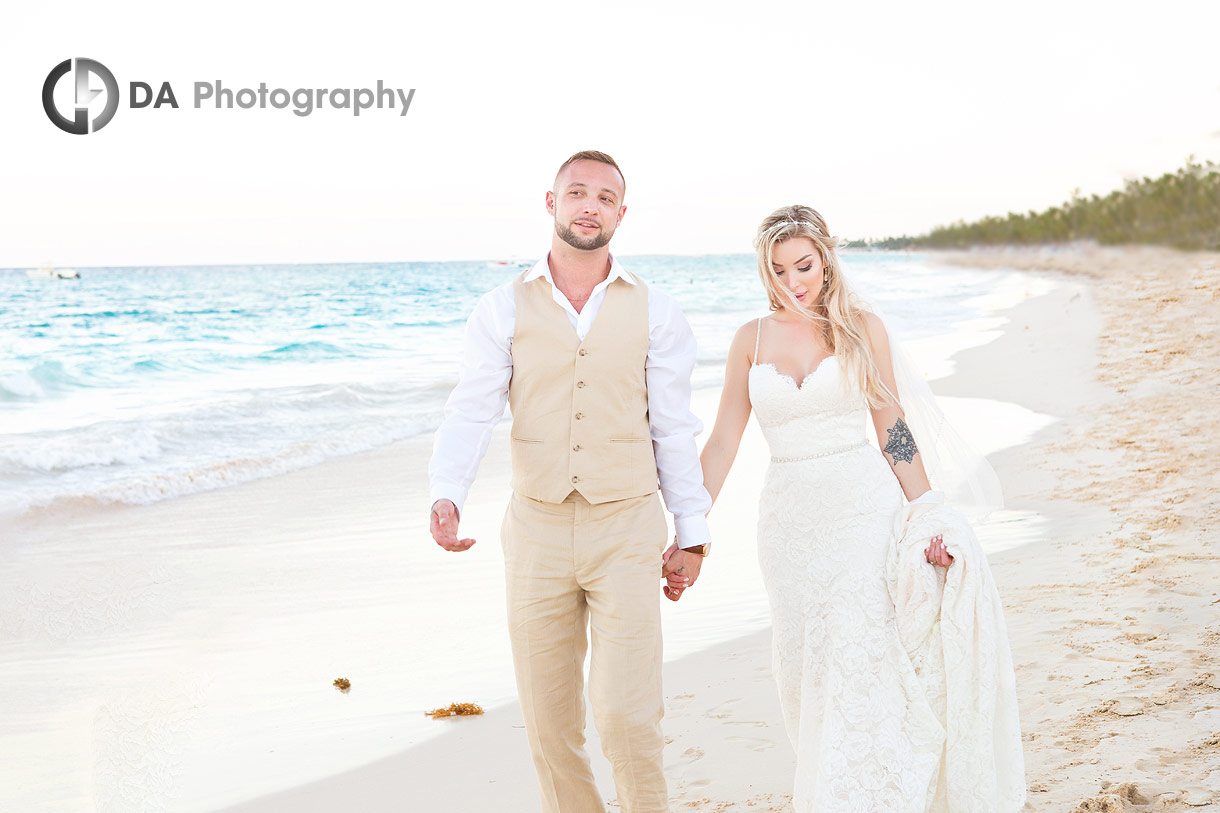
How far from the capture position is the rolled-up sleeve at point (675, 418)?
115 inches

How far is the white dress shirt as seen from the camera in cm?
288

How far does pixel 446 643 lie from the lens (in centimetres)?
484

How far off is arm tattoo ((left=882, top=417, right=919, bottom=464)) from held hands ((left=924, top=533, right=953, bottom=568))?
36 centimetres

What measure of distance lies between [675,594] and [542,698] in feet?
1.60

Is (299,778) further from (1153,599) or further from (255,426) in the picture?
(255,426)

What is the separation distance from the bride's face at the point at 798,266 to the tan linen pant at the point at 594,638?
0.81 m

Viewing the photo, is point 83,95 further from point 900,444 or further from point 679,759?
point 900,444

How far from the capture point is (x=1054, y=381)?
12242 millimetres

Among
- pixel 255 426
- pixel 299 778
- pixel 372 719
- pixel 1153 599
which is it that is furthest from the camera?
pixel 255 426

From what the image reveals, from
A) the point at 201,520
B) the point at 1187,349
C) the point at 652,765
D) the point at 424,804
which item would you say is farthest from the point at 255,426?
the point at 1187,349

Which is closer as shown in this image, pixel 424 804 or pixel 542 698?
pixel 542 698

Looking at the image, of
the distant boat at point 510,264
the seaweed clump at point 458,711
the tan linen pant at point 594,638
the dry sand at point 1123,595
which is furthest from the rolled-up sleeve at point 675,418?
the distant boat at point 510,264

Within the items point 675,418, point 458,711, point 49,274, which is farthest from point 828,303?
point 49,274

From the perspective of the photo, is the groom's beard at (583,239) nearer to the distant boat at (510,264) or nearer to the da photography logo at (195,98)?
the da photography logo at (195,98)
